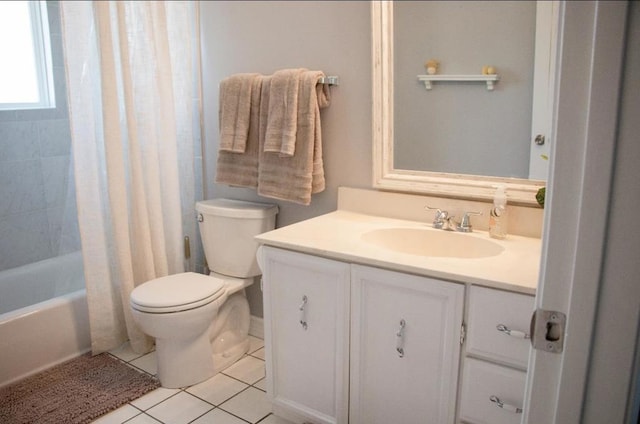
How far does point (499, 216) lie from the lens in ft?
6.31

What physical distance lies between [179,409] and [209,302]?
18.0 inches

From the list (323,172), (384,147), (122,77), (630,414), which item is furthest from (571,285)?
(122,77)

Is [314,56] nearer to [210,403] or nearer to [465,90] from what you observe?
[465,90]

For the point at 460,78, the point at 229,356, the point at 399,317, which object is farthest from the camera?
the point at 229,356

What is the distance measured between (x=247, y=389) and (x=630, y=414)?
1882mm

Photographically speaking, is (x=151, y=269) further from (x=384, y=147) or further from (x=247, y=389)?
(x=384, y=147)

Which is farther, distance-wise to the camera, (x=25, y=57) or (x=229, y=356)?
(x=25, y=57)

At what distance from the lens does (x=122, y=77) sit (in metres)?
2.46

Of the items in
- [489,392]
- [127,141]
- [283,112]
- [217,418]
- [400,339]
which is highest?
[283,112]

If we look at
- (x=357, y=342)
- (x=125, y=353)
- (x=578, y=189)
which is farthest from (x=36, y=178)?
(x=578, y=189)

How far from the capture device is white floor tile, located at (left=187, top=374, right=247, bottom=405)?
2.31m

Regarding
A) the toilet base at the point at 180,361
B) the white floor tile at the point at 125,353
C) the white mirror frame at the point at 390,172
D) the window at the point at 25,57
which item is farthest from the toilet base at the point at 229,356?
the window at the point at 25,57

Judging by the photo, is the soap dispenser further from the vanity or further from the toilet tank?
the toilet tank

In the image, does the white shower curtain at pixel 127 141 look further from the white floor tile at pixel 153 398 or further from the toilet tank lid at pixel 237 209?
the white floor tile at pixel 153 398
